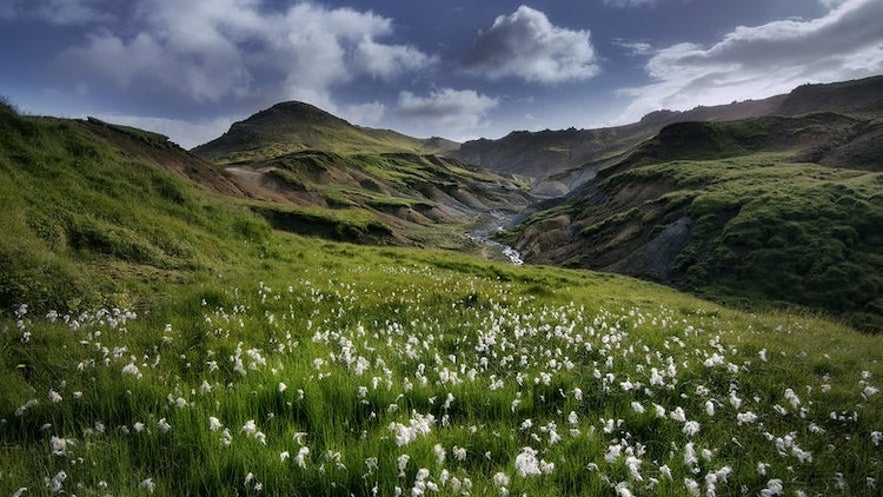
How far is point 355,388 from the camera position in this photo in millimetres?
6434

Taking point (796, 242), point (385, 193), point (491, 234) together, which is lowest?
point (491, 234)

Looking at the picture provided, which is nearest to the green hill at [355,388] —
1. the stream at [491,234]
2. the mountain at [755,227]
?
the mountain at [755,227]

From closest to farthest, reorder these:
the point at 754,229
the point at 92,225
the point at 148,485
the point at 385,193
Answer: the point at 148,485 < the point at 92,225 < the point at 754,229 < the point at 385,193

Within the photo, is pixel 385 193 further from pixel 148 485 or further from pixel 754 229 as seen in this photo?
pixel 148 485

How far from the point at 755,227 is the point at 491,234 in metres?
59.3

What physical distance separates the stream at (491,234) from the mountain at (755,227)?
264 cm

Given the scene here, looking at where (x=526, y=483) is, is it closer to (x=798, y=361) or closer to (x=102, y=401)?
(x=102, y=401)

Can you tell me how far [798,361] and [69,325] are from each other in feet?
47.5

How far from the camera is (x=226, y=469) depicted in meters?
4.64

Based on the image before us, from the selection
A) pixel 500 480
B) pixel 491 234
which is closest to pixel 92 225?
pixel 500 480

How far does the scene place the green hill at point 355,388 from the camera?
468cm

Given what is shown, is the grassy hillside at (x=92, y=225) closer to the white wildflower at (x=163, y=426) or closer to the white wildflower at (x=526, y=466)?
the white wildflower at (x=163, y=426)

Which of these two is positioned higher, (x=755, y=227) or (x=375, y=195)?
(x=375, y=195)

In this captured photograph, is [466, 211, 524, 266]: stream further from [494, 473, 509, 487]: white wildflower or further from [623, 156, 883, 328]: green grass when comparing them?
[494, 473, 509, 487]: white wildflower
